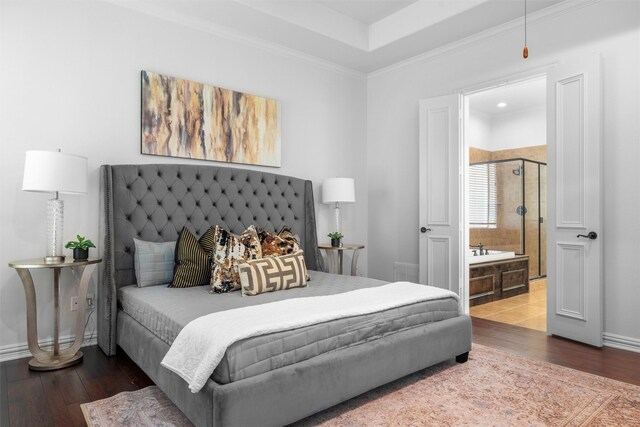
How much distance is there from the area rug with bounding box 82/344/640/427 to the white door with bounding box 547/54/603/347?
2.51ft

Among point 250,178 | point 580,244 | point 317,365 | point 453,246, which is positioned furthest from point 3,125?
point 580,244

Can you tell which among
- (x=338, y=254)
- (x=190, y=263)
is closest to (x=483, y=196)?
(x=338, y=254)

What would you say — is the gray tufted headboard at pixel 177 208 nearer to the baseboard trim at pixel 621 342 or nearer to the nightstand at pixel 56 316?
the nightstand at pixel 56 316

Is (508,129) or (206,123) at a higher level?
(508,129)

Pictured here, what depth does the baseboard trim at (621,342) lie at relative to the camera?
286 centimetres

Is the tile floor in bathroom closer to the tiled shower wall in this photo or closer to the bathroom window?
the tiled shower wall

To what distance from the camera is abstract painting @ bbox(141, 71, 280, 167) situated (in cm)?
323

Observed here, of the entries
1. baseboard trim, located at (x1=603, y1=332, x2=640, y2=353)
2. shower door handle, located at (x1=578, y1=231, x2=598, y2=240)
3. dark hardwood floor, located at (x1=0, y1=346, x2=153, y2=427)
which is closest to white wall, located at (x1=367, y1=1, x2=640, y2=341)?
baseboard trim, located at (x1=603, y1=332, x2=640, y2=353)

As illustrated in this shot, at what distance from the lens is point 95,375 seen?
7.91 ft

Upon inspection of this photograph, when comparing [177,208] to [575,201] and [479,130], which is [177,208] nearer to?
[575,201]

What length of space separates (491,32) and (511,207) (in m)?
3.68

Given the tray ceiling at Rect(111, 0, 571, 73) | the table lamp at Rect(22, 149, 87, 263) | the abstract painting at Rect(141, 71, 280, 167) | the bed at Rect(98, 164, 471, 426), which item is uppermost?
the tray ceiling at Rect(111, 0, 571, 73)

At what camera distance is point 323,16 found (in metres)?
3.77

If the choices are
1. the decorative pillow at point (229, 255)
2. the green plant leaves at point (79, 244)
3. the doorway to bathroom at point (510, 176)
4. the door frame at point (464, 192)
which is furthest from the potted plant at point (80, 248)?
the doorway to bathroom at point (510, 176)
